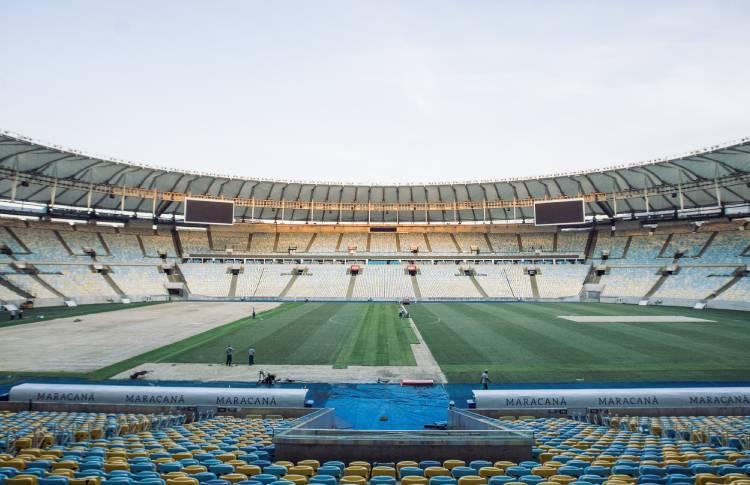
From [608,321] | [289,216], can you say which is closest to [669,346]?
[608,321]

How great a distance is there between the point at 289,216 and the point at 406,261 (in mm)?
22557

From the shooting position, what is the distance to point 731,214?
161 ft

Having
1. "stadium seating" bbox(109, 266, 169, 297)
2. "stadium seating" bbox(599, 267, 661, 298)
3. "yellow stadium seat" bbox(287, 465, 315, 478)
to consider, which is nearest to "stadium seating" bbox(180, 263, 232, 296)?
"stadium seating" bbox(109, 266, 169, 297)

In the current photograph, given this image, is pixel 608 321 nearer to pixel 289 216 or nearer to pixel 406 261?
pixel 406 261

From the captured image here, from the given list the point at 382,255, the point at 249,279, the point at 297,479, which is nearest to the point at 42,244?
the point at 249,279

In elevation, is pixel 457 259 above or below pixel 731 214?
Result: below

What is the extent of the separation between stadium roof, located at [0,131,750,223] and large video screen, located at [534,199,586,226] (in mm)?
3520

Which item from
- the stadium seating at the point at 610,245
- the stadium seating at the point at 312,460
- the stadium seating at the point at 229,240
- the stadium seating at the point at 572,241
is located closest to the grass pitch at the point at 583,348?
the stadium seating at the point at 312,460

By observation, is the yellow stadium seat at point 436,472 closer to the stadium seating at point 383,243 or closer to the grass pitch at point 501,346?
the grass pitch at point 501,346

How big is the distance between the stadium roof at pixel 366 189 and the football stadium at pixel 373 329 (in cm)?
40

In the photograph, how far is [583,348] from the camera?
2330 centimetres

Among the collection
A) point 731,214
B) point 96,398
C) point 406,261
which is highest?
point 731,214

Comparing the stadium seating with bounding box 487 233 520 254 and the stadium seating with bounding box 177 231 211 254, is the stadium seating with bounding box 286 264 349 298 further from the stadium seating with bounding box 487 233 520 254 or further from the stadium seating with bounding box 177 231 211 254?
the stadium seating with bounding box 487 233 520 254

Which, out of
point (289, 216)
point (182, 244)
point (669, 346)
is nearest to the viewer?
point (669, 346)
